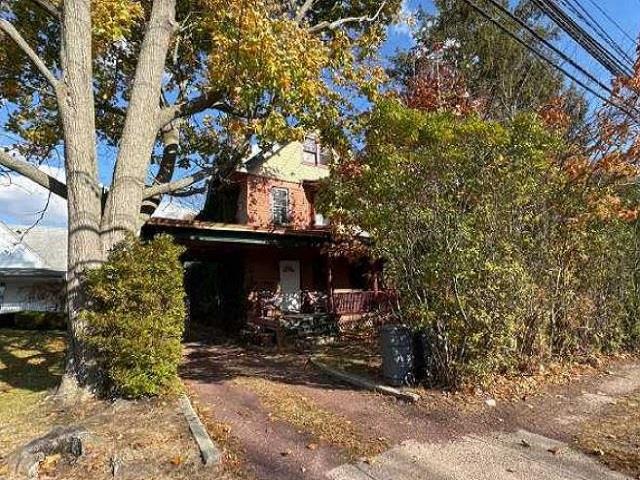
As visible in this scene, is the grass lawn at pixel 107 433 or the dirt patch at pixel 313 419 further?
the dirt patch at pixel 313 419

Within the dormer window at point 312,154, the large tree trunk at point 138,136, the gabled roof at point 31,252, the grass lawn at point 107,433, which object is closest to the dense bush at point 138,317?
the grass lawn at point 107,433

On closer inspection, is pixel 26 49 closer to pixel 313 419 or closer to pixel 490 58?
pixel 313 419

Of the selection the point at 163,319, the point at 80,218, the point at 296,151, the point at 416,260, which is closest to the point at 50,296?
the point at 296,151

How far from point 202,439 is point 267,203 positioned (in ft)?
45.6

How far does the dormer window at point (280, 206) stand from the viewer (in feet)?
60.4

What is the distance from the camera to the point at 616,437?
489cm

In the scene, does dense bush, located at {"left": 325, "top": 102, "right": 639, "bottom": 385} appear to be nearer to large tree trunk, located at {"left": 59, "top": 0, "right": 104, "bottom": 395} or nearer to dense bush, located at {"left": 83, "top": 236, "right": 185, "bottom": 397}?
dense bush, located at {"left": 83, "top": 236, "right": 185, "bottom": 397}

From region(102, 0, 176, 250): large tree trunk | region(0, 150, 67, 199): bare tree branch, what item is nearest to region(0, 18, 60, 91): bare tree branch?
region(102, 0, 176, 250): large tree trunk

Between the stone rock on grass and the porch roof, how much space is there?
691 centimetres

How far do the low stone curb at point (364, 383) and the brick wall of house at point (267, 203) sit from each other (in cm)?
855

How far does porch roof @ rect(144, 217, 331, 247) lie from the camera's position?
11.7 meters

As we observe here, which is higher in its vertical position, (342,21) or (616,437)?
(342,21)

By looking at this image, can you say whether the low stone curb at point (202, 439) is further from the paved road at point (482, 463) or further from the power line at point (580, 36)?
the power line at point (580, 36)

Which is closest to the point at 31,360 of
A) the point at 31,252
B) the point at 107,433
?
the point at 107,433
